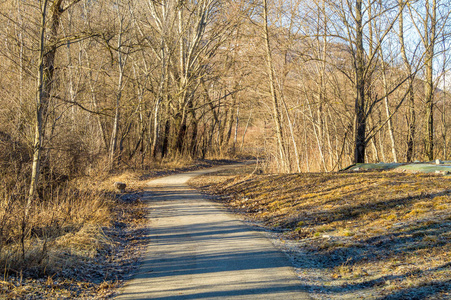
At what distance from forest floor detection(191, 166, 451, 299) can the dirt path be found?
40cm

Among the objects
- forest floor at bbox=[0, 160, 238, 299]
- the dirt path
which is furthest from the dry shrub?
the dirt path

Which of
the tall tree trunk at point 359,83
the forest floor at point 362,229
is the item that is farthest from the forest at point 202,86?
the forest floor at point 362,229

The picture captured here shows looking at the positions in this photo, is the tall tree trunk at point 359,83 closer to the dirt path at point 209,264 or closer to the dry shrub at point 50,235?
the dirt path at point 209,264

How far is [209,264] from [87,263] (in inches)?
78.7

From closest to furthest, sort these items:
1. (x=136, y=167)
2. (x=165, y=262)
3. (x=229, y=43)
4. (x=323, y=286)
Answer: (x=323, y=286) → (x=165, y=262) → (x=136, y=167) → (x=229, y=43)

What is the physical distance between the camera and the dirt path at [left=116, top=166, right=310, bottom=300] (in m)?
5.14

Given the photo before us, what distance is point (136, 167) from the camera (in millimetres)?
21578

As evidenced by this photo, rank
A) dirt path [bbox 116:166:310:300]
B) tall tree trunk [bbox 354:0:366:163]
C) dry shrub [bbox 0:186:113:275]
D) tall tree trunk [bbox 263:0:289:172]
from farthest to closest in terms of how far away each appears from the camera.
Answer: tall tree trunk [bbox 263:0:289:172] < tall tree trunk [bbox 354:0:366:163] < dry shrub [bbox 0:186:113:275] < dirt path [bbox 116:166:310:300]

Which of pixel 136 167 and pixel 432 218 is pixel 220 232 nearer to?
pixel 432 218

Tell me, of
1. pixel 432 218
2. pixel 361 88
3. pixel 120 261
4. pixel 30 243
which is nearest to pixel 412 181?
pixel 432 218

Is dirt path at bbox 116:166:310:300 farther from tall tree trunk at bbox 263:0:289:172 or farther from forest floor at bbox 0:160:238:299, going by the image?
tall tree trunk at bbox 263:0:289:172

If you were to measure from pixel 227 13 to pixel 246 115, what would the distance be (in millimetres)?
21390

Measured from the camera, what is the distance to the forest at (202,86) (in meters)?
10.4

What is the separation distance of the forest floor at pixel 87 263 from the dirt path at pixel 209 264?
282 millimetres
